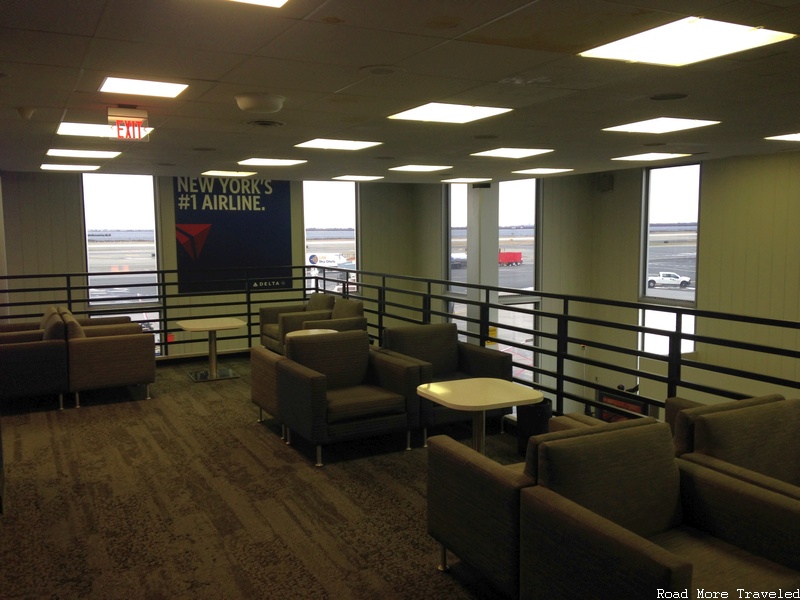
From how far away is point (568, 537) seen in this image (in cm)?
236

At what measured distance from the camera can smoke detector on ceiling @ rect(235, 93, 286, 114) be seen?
3920 millimetres

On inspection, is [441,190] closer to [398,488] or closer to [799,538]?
[398,488]

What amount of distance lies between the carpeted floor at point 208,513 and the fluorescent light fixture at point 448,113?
8.19ft

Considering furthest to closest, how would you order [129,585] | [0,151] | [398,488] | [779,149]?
[779,149]
[0,151]
[398,488]
[129,585]

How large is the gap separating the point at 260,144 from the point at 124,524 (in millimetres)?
3480

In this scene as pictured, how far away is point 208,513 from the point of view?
4.04 metres

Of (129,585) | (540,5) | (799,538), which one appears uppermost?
(540,5)

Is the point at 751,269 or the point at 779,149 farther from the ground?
the point at 779,149

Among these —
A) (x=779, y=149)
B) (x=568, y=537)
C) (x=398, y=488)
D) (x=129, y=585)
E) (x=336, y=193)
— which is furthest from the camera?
(x=336, y=193)

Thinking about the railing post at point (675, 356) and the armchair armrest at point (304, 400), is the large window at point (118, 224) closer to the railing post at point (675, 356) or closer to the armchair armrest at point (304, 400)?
the armchair armrest at point (304, 400)

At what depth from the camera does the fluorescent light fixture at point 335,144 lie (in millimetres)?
5977

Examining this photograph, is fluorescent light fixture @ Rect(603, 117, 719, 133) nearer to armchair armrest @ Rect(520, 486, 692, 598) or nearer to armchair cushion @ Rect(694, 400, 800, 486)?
armchair cushion @ Rect(694, 400, 800, 486)

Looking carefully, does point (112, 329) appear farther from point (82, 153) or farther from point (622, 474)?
point (622, 474)

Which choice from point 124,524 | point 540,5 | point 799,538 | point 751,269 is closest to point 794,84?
point 540,5
